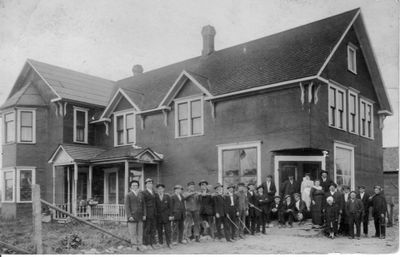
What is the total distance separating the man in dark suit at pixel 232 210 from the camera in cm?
1352

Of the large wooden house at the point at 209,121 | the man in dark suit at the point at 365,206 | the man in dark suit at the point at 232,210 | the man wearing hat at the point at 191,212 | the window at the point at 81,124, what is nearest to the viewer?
the man wearing hat at the point at 191,212

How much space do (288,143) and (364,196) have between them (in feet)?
10.4

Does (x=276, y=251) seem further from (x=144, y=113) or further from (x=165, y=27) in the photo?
(x=144, y=113)

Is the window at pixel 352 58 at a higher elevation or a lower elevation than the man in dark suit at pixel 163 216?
higher

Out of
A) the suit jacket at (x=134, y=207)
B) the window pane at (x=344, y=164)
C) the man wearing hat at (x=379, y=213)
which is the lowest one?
the man wearing hat at (x=379, y=213)

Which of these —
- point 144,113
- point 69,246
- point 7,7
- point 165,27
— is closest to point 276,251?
point 69,246

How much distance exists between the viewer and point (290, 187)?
1600cm

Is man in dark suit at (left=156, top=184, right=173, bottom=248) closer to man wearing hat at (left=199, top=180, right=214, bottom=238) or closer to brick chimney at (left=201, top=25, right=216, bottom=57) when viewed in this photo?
man wearing hat at (left=199, top=180, right=214, bottom=238)

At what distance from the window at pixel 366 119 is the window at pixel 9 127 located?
16915 millimetres

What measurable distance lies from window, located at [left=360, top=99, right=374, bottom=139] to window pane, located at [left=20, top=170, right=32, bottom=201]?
A: 16127mm

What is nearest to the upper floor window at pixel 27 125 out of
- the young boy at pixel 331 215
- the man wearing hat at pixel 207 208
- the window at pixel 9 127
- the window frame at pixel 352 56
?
the window at pixel 9 127

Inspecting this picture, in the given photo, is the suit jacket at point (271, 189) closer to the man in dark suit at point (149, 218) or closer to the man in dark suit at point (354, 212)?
the man in dark suit at point (354, 212)

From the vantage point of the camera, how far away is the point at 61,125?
77.1ft

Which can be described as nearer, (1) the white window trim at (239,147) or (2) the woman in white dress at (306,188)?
(2) the woman in white dress at (306,188)
